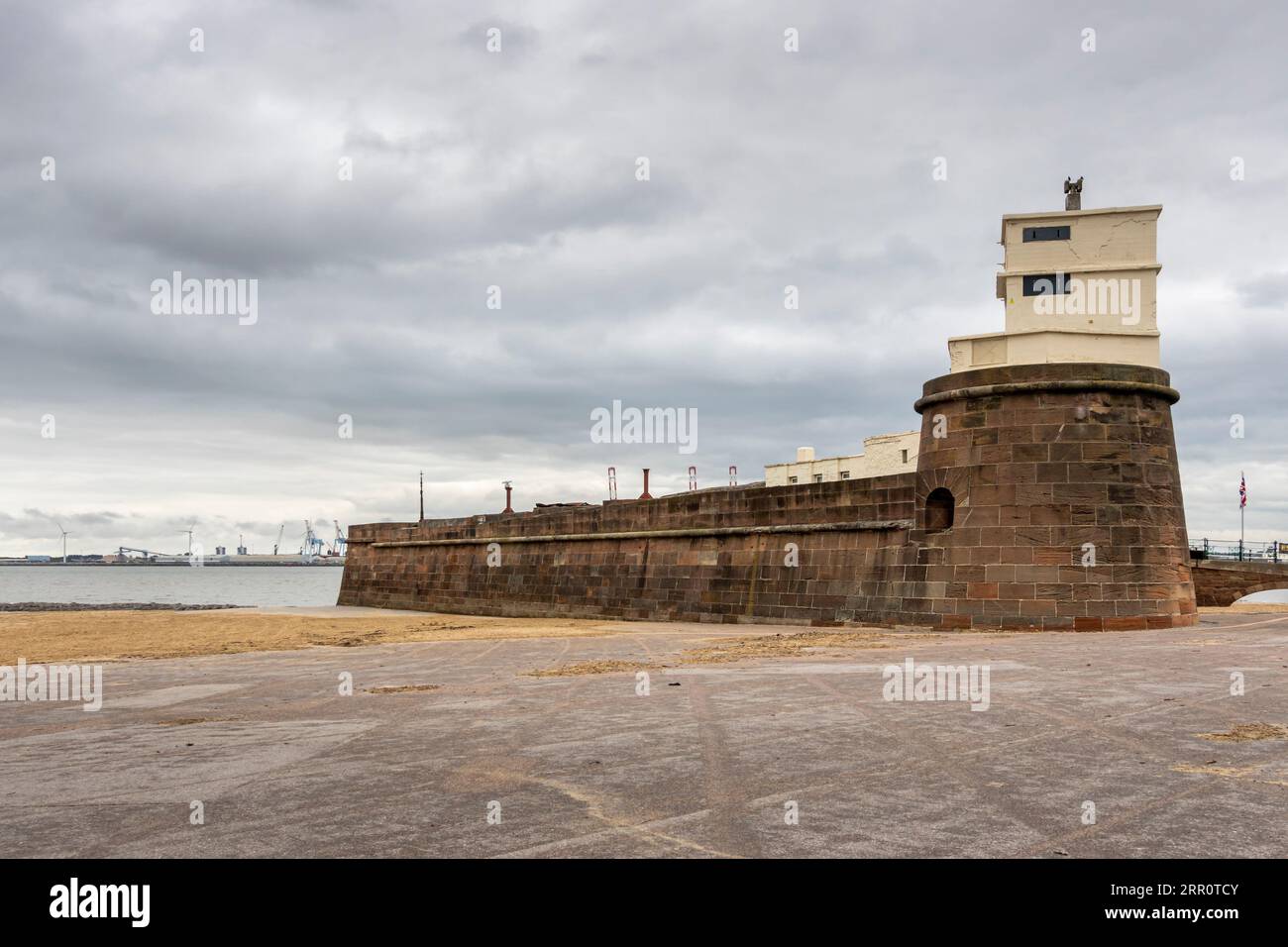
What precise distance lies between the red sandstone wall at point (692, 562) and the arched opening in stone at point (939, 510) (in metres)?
0.43

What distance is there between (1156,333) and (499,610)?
23.1 m

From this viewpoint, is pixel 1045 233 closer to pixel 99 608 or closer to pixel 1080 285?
pixel 1080 285

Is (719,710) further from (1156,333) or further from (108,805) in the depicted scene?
(1156,333)

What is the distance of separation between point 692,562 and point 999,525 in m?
7.97

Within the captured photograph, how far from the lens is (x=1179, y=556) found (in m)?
15.6

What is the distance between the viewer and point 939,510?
55.0ft

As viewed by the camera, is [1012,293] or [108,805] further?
[1012,293]

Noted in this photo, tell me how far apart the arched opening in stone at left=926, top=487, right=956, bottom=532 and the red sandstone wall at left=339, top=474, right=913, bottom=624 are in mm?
432
